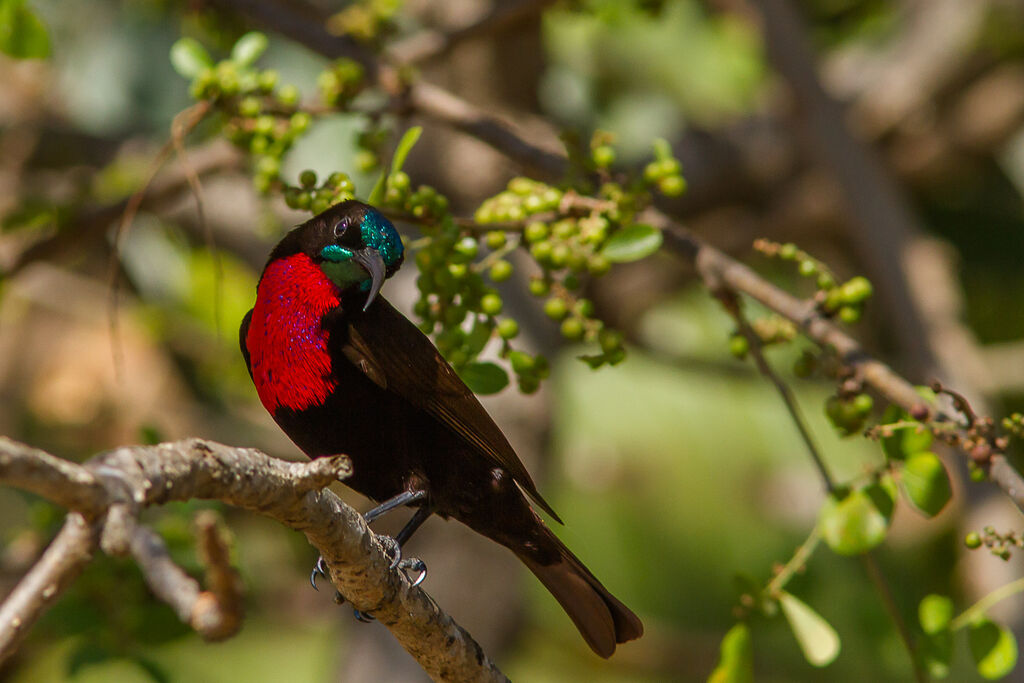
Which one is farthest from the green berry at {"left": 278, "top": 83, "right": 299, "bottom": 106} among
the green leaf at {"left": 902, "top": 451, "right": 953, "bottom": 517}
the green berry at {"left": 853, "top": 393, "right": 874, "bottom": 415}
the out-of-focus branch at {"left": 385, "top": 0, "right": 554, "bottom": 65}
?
the green leaf at {"left": 902, "top": 451, "right": 953, "bottom": 517}

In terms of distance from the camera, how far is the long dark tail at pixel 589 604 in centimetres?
212

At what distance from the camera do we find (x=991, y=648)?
5.67ft

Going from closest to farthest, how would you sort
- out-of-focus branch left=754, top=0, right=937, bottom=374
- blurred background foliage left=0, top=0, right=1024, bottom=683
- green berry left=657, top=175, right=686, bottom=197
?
green berry left=657, top=175, right=686, bottom=197 < out-of-focus branch left=754, top=0, right=937, bottom=374 < blurred background foliage left=0, top=0, right=1024, bottom=683

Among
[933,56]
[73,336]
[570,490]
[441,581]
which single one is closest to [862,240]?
[933,56]

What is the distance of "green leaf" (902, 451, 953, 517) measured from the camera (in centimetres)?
168

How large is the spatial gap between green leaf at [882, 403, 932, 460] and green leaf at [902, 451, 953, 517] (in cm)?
2

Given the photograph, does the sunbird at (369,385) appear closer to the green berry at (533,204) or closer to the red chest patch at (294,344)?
the red chest patch at (294,344)

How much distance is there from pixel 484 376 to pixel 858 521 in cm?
62

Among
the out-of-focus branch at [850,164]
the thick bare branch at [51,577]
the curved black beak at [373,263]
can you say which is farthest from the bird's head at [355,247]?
the out-of-focus branch at [850,164]

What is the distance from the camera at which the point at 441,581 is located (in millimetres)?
3541

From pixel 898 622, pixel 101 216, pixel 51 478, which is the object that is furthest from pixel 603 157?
pixel 101 216

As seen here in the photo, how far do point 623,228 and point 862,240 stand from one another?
1.75 meters

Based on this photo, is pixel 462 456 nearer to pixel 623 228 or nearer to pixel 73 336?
pixel 623 228

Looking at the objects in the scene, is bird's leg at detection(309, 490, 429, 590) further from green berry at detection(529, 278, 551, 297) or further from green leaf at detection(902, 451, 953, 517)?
green leaf at detection(902, 451, 953, 517)
